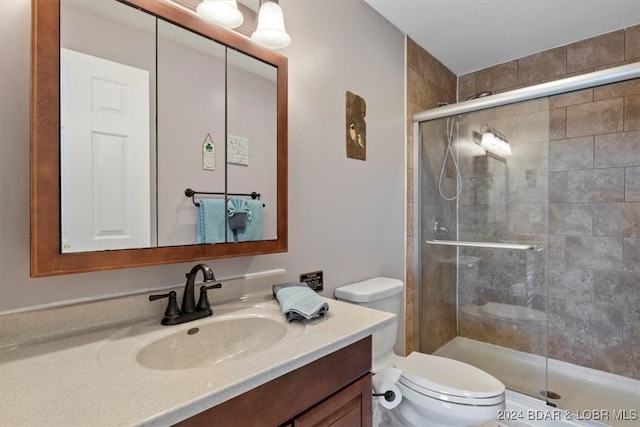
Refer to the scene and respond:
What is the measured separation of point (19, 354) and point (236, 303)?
59cm

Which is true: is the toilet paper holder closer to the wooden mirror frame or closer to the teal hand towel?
the teal hand towel

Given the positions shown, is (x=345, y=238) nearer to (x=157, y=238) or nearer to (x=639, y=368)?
(x=157, y=238)

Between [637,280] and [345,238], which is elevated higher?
[345,238]

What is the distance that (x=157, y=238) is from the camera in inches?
39.6

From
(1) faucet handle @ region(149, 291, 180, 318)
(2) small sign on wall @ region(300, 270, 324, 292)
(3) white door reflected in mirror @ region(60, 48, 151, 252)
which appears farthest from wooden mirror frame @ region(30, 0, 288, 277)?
(2) small sign on wall @ region(300, 270, 324, 292)

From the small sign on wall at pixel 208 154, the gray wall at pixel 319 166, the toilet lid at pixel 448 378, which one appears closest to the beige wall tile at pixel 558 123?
the gray wall at pixel 319 166

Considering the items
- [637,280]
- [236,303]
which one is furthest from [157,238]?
[637,280]

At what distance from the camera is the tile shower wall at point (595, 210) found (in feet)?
7.03

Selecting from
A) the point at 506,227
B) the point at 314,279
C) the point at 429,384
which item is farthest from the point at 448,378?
the point at 506,227

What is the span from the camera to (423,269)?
236cm

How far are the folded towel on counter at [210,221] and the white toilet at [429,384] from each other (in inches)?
29.2

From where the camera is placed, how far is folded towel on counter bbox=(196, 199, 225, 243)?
112cm

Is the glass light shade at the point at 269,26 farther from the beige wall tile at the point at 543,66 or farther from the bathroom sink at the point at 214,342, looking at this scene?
the beige wall tile at the point at 543,66

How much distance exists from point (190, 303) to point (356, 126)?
49.8 inches
